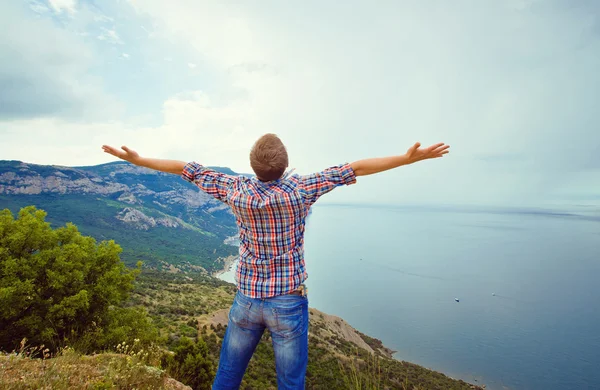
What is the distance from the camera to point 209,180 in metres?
2.16

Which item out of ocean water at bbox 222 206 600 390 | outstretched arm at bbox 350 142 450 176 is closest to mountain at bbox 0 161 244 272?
ocean water at bbox 222 206 600 390

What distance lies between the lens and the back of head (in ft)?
6.10

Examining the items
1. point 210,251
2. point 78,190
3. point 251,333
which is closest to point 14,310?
point 251,333

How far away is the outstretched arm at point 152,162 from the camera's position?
7.57ft

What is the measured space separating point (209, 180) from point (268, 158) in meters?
0.55

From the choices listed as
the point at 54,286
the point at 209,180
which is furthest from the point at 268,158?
the point at 54,286

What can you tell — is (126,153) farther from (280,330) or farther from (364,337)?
(364,337)

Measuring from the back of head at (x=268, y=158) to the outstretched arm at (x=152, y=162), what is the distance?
71 centimetres

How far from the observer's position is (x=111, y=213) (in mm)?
148750

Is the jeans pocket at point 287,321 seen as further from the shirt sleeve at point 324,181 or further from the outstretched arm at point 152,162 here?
the outstretched arm at point 152,162

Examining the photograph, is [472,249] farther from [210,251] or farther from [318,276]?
[210,251]

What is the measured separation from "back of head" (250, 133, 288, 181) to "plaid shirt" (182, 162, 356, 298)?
68mm

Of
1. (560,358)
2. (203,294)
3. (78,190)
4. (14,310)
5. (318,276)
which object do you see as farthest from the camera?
(78,190)

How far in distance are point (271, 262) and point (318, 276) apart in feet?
442
